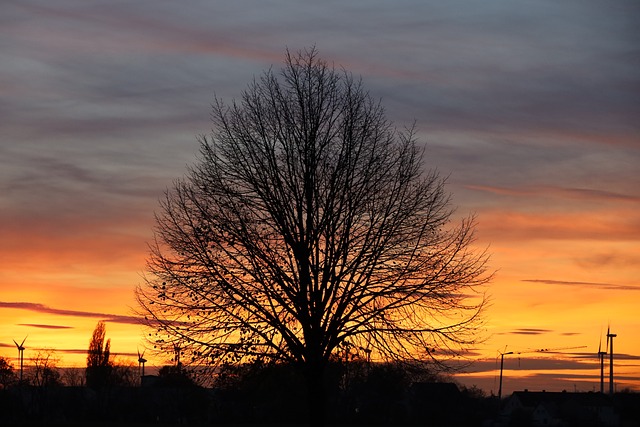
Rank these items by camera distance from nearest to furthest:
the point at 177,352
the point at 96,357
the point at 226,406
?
the point at 177,352 → the point at 226,406 → the point at 96,357

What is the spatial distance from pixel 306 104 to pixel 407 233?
5719 mm

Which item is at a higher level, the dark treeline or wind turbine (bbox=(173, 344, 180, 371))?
wind turbine (bbox=(173, 344, 180, 371))

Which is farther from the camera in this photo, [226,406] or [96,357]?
[96,357]

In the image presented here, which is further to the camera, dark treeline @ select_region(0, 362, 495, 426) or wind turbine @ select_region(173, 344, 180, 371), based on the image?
dark treeline @ select_region(0, 362, 495, 426)

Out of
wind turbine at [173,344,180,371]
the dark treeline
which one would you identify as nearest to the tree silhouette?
the dark treeline

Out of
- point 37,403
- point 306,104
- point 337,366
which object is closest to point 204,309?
point 337,366

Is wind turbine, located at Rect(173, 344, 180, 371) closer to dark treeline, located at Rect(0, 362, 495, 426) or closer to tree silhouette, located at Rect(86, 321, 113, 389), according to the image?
dark treeline, located at Rect(0, 362, 495, 426)

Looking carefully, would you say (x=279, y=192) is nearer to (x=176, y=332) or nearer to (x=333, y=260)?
(x=333, y=260)

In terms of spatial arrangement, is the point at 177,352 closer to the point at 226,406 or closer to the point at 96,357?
the point at 226,406

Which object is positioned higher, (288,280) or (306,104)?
(306,104)

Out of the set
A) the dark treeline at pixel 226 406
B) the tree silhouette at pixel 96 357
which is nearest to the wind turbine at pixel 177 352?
the dark treeline at pixel 226 406

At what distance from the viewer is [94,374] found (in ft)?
453

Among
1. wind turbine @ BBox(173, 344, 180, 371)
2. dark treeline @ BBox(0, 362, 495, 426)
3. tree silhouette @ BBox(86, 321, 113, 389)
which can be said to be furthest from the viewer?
tree silhouette @ BBox(86, 321, 113, 389)

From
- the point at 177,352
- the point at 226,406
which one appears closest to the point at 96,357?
the point at 226,406
